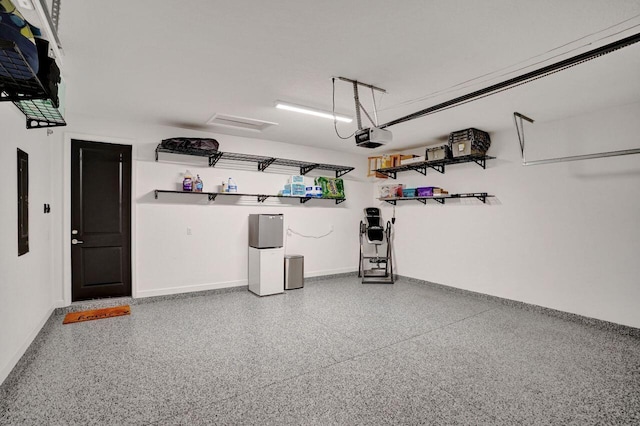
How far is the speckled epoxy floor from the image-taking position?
2.16 meters

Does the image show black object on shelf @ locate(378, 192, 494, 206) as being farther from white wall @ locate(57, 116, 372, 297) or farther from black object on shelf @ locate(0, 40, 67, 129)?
black object on shelf @ locate(0, 40, 67, 129)

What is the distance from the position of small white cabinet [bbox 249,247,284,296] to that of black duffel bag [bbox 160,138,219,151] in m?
1.74

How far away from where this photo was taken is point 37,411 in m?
2.14

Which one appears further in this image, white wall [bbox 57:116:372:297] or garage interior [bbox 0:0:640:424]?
white wall [bbox 57:116:372:297]

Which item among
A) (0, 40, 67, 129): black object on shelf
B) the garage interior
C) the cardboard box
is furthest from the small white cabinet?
(0, 40, 67, 129): black object on shelf

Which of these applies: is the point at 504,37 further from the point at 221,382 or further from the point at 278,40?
the point at 221,382

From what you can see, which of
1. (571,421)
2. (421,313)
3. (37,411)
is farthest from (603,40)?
(37,411)

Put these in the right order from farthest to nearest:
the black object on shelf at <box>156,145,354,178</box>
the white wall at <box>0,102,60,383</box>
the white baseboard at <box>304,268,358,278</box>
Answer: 1. the white baseboard at <box>304,268,358,278</box>
2. the black object on shelf at <box>156,145,354,178</box>
3. the white wall at <box>0,102,60,383</box>

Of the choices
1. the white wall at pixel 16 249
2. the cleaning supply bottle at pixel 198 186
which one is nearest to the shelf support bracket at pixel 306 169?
the cleaning supply bottle at pixel 198 186

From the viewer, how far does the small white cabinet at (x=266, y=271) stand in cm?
507

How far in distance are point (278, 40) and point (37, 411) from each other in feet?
A: 9.98

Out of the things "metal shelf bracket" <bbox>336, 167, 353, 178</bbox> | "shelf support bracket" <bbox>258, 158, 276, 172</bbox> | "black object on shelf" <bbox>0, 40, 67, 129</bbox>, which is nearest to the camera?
"black object on shelf" <bbox>0, 40, 67, 129</bbox>

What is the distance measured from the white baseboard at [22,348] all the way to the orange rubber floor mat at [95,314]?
23 centimetres

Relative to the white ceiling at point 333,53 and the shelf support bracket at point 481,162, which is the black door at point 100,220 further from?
the shelf support bracket at point 481,162
